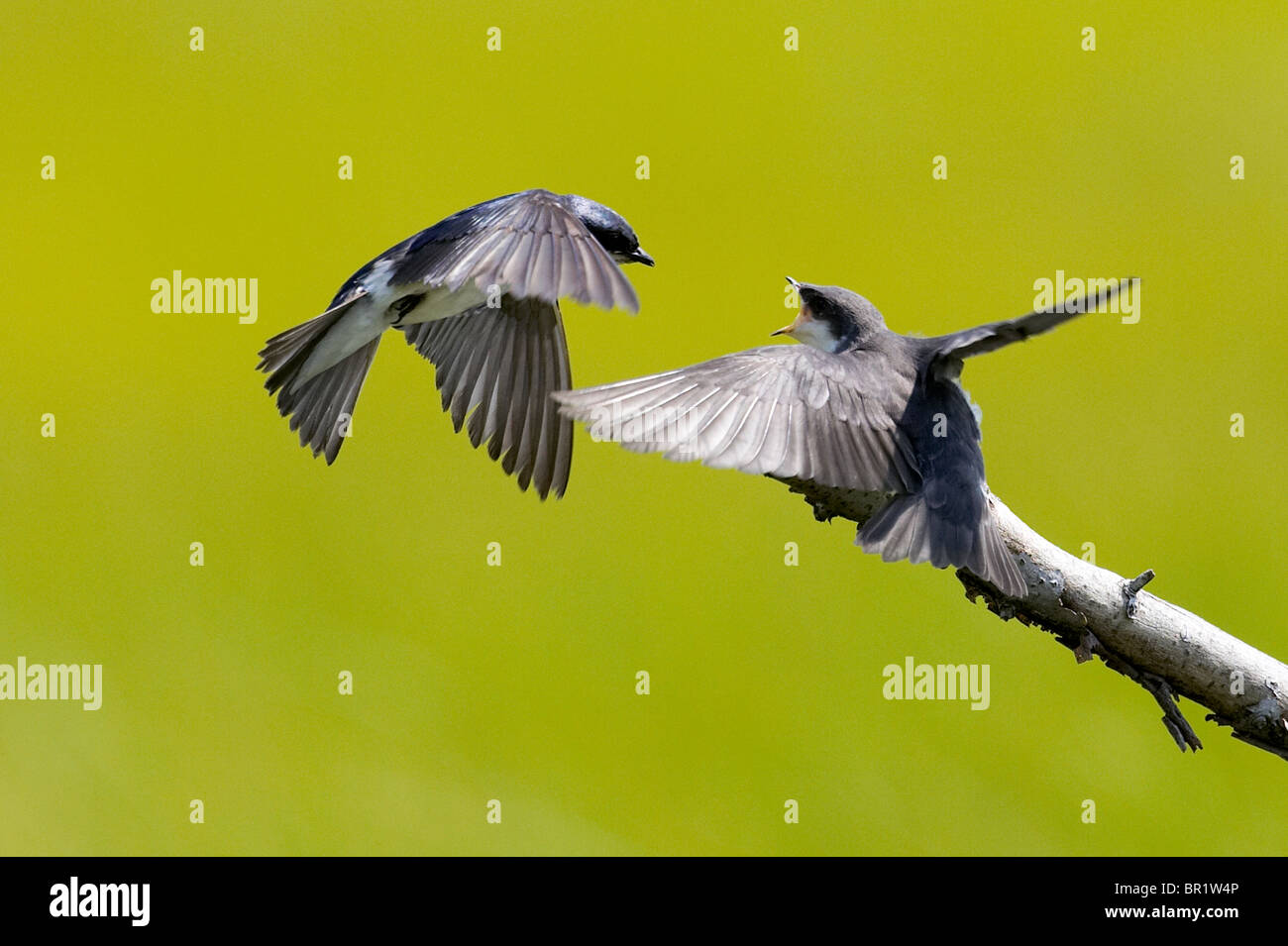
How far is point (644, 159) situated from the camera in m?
5.09

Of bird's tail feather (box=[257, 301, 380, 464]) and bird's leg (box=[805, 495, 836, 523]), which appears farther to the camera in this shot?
bird's tail feather (box=[257, 301, 380, 464])

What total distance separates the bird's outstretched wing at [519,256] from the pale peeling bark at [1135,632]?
56cm

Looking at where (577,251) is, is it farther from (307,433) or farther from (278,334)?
(307,433)

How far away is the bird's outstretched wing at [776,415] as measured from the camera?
227 cm

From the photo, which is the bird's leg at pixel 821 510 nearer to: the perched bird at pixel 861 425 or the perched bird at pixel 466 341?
the perched bird at pixel 861 425

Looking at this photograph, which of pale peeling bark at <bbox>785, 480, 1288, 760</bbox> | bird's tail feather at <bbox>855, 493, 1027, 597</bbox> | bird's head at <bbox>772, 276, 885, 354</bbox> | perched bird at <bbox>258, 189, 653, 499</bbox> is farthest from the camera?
perched bird at <bbox>258, 189, 653, 499</bbox>

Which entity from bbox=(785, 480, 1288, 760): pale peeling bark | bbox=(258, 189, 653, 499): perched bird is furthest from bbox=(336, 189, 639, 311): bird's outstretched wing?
bbox=(785, 480, 1288, 760): pale peeling bark

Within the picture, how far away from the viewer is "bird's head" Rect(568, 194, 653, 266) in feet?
11.5

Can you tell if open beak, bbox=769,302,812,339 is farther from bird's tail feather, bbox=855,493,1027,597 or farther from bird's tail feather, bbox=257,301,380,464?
bird's tail feather, bbox=257,301,380,464

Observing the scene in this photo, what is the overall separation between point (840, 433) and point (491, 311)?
5.40ft

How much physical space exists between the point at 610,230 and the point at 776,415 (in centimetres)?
126

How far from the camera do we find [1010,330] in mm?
2359

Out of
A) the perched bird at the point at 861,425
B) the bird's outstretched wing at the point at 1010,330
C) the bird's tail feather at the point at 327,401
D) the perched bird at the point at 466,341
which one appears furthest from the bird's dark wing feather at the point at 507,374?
the bird's outstretched wing at the point at 1010,330

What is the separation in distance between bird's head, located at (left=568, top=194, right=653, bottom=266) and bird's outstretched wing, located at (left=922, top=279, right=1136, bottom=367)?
1.10 meters
